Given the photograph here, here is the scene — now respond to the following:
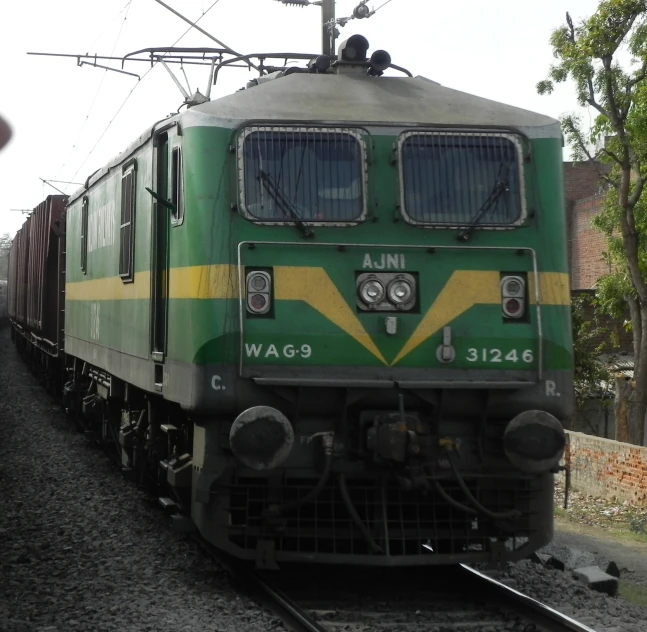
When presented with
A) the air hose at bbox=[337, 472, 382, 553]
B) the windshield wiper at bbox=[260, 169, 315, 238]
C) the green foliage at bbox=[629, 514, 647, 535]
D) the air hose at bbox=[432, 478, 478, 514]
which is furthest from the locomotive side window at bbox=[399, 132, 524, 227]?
the green foliage at bbox=[629, 514, 647, 535]

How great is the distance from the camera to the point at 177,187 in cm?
757

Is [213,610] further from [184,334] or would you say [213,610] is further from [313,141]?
[313,141]

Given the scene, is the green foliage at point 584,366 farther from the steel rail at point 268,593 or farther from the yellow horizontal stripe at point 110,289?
the steel rail at point 268,593

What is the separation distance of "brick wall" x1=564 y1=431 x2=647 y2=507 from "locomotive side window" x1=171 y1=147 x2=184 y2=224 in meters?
7.43

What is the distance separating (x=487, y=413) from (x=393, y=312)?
0.88 m

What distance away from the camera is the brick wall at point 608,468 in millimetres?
13438

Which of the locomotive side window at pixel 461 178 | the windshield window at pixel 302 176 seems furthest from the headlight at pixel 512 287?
the windshield window at pixel 302 176

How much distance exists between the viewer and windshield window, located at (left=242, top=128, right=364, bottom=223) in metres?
7.16

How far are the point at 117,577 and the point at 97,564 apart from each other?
487 mm

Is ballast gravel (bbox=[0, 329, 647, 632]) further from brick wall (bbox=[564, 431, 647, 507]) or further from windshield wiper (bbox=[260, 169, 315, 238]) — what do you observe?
brick wall (bbox=[564, 431, 647, 507])

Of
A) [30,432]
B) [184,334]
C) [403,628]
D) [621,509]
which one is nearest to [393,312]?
[184,334]

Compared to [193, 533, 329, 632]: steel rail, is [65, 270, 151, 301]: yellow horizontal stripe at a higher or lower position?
higher

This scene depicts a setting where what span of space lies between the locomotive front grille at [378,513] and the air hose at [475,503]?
3.8 inches

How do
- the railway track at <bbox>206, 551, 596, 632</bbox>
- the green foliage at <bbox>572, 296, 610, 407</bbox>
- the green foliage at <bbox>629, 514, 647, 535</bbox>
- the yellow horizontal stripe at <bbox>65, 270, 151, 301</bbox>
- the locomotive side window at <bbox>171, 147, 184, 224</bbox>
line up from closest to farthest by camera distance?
the railway track at <bbox>206, 551, 596, 632</bbox> < the locomotive side window at <bbox>171, 147, 184, 224</bbox> < the yellow horizontal stripe at <bbox>65, 270, 151, 301</bbox> < the green foliage at <bbox>629, 514, 647, 535</bbox> < the green foliage at <bbox>572, 296, 610, 407</bbox>
